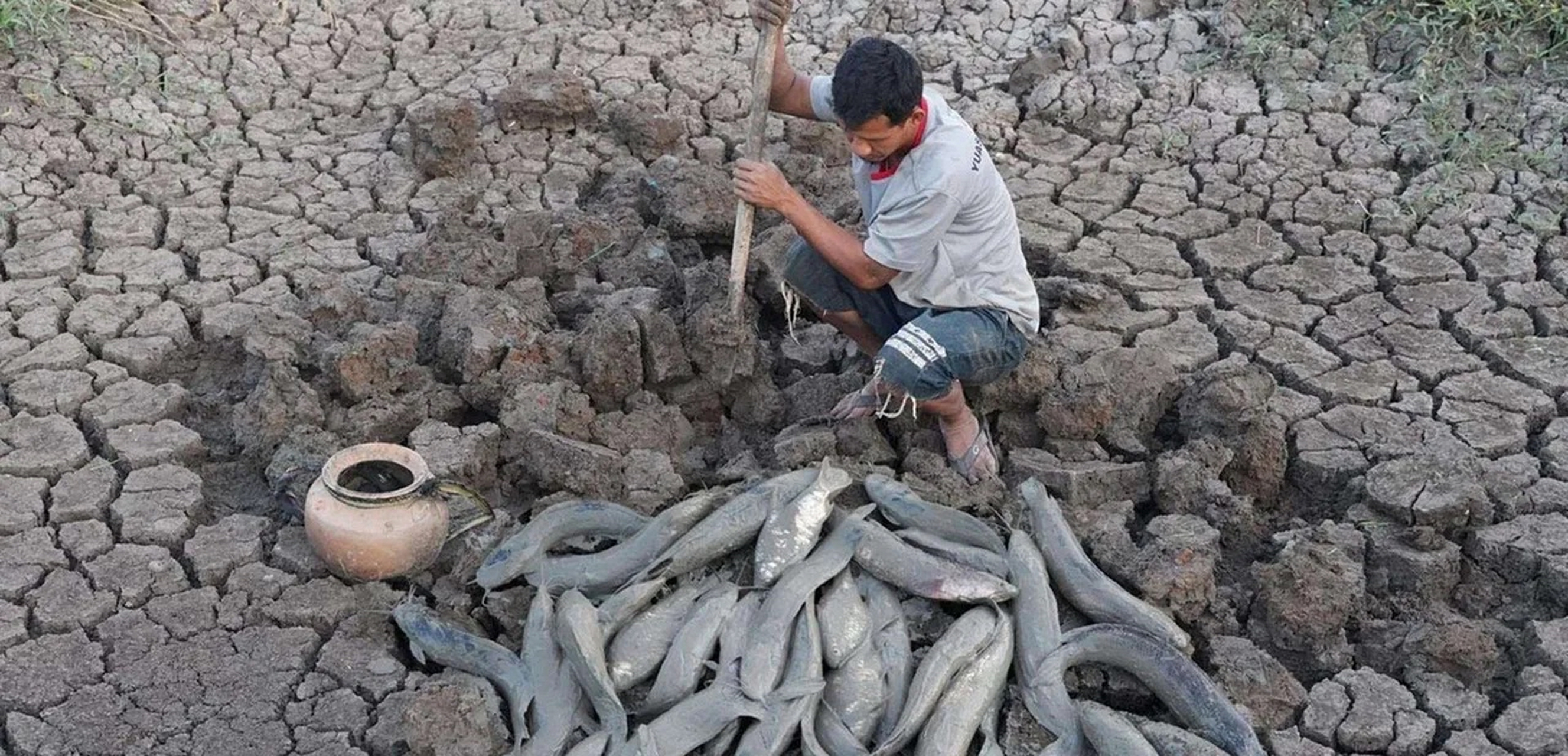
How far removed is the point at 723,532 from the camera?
14.3ft

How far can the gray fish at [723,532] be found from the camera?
431 centimetres

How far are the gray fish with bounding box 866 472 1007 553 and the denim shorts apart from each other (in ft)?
1.19

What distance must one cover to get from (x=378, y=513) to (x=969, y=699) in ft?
5.40

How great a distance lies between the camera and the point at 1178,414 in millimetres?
5188

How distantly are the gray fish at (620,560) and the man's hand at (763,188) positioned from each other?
926mm

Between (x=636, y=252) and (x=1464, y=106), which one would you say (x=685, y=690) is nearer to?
(x=636, y=252)

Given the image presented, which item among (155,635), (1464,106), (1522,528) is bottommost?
(155,635)

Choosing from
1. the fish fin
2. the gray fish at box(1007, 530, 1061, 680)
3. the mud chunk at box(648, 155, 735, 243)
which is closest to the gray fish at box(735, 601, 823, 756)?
the fish fin

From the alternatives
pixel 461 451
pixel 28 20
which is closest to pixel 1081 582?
pixel 461 451

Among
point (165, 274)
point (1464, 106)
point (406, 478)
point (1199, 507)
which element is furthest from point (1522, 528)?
point (165, 274)

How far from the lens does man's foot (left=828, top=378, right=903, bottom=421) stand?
4938 millimetres

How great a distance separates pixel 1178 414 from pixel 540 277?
7.32ft

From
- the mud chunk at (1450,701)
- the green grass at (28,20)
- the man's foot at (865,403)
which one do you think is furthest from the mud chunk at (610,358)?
the green grass at (28,20)

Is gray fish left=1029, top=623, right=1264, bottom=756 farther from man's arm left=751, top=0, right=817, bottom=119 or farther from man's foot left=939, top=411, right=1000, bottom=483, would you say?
Result: man's arm left=751, top=0, right=817, bottom=119
